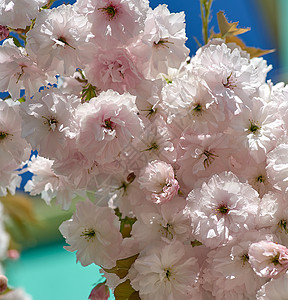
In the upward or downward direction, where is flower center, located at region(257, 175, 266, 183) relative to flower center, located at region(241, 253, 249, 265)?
upward

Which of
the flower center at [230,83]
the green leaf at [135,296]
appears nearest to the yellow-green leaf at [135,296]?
the green leaf at [135,296]

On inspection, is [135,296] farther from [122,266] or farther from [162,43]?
[162,43]

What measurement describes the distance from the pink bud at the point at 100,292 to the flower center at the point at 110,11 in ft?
0.95

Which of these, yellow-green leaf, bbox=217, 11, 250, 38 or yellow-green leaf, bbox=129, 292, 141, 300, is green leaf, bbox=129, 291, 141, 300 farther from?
yellow-green leaf, bbox=217, 11, 250, 38

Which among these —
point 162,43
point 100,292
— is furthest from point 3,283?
point 162,43

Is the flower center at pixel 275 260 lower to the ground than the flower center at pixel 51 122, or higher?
lower

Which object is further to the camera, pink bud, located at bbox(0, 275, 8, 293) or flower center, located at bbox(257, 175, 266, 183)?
pink bud, located at bbox(0, 275, 8, 293)

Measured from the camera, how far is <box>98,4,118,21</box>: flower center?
1.39ft

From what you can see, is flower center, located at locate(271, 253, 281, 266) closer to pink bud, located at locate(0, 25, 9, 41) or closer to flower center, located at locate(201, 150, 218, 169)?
flower center, located at locate(201, 150, 218, 169)

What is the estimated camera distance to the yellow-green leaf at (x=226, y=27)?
520mm

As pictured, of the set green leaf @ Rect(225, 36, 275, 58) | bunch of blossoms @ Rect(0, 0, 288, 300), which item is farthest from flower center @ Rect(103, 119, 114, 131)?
green leaf @ Rect(225, 36, 275, 58)

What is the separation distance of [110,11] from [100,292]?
299 mm

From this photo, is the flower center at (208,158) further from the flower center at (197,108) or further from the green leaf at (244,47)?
the green leaf at (244,47)

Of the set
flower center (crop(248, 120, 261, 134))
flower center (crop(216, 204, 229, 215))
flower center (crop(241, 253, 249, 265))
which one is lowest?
flower center (crop(241, 253, 249, 265))
